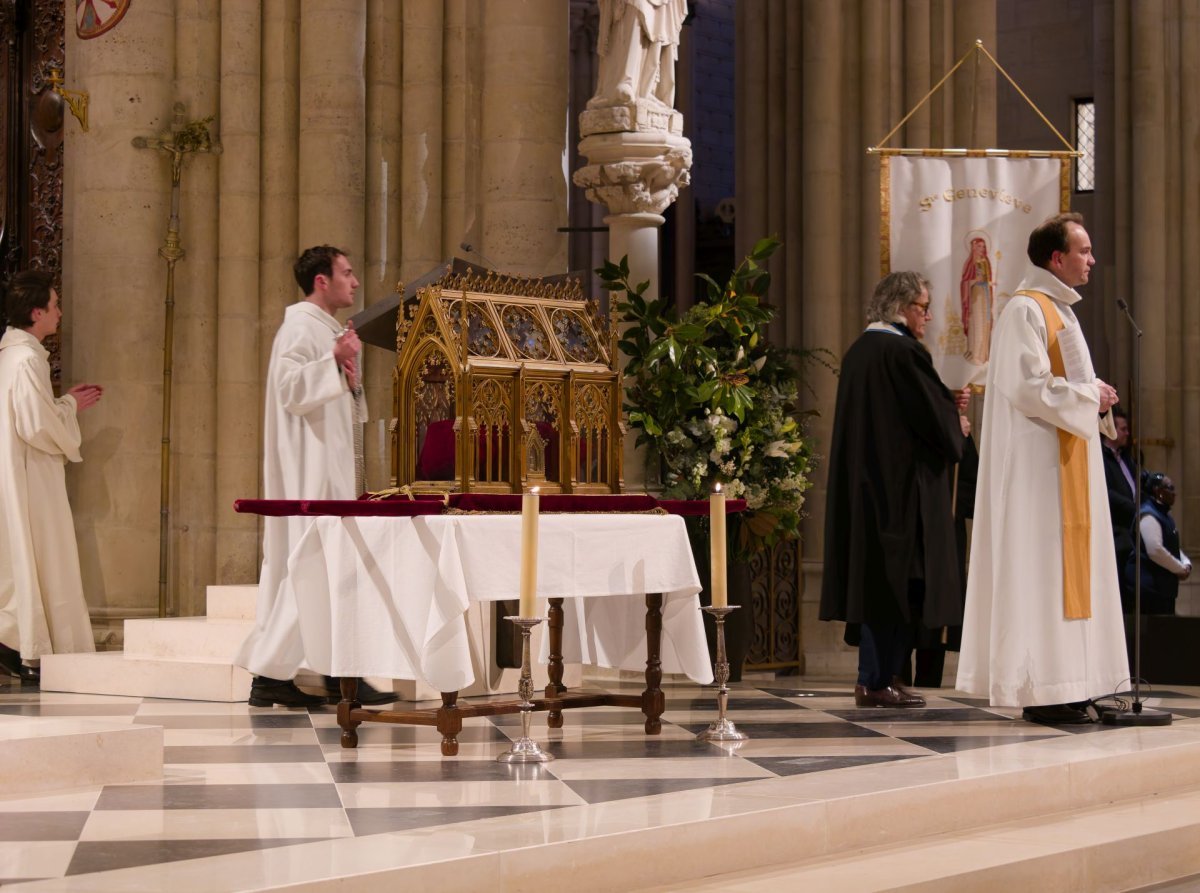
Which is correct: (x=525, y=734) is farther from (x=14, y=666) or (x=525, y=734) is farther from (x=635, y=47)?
(x=635, y=47)

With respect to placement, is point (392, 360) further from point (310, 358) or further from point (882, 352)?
point (882, 352)

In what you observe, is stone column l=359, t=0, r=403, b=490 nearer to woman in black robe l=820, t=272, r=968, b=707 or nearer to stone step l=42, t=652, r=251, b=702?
stone step l=42, t=652, r=251, b=702

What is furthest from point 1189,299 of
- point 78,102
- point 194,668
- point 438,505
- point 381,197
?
point 438,505

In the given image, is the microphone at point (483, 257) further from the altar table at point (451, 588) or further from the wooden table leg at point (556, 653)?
the altar table at point (451, 588)

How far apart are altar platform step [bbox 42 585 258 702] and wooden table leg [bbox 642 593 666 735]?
81.0 inches

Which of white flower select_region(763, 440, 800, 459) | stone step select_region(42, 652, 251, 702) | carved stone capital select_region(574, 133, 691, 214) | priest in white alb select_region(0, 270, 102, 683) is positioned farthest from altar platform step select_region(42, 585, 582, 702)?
carved stone capital select_region(574, 133, 691, 214)

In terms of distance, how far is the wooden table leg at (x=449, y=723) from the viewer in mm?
5754

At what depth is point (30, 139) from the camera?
36.8ft

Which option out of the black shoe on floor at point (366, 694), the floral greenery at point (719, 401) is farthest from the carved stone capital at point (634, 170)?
the black shoe on floor at point (366, 694)

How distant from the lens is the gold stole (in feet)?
21.4

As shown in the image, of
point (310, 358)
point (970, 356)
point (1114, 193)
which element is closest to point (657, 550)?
point (310, 358)

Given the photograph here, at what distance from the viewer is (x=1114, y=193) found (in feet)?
45.4

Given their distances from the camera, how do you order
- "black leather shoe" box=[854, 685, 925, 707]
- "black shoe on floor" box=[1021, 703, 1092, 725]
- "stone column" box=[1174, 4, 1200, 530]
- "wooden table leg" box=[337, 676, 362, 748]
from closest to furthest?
1. "wooden table leg" box=[337, 676, 362, 748]
2. "black shoe on floor" box=[1021, 703, 1092, 725]
3. "black leather shoe" box=[854, 685, 925, 707]
4. "stone column" box=[1174, 4, 1200, 530]

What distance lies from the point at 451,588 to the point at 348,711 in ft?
2.34
